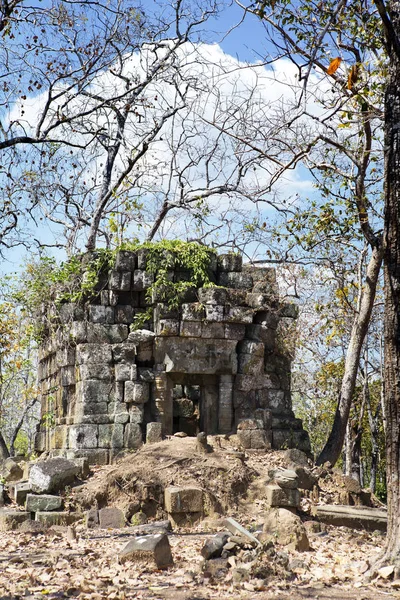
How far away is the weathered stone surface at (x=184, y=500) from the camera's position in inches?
382

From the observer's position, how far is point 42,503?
10219 millimetres

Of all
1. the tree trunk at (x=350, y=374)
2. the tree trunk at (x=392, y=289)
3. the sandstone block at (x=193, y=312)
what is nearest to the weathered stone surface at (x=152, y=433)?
the sandstone block at (x=193, y=312)

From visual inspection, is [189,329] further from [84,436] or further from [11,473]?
[11,473]

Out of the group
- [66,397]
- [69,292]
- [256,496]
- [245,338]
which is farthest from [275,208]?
[256,496]

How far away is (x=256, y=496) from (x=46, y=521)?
3.06 meters

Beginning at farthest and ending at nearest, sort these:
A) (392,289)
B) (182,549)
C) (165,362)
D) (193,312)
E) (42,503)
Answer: (165,362)
(193,312)
(42,503)
(182,549)
(392,289)

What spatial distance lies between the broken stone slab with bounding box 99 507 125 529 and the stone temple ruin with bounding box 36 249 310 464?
8.04 feet

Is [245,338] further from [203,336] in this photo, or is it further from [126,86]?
[126,86]

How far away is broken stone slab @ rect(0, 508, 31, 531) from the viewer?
9.79 m

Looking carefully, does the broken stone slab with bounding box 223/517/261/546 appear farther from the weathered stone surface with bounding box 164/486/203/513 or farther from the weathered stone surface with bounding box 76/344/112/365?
the weathered stone surface with bounding box 76/344/112/365

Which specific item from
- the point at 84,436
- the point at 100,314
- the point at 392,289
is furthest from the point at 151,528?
the point at 100,314

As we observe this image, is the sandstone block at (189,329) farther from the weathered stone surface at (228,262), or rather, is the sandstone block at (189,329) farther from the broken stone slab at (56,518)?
the broken stone slab at (56,518)

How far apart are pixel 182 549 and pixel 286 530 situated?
4.00 feet

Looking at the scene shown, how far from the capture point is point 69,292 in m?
13.4
